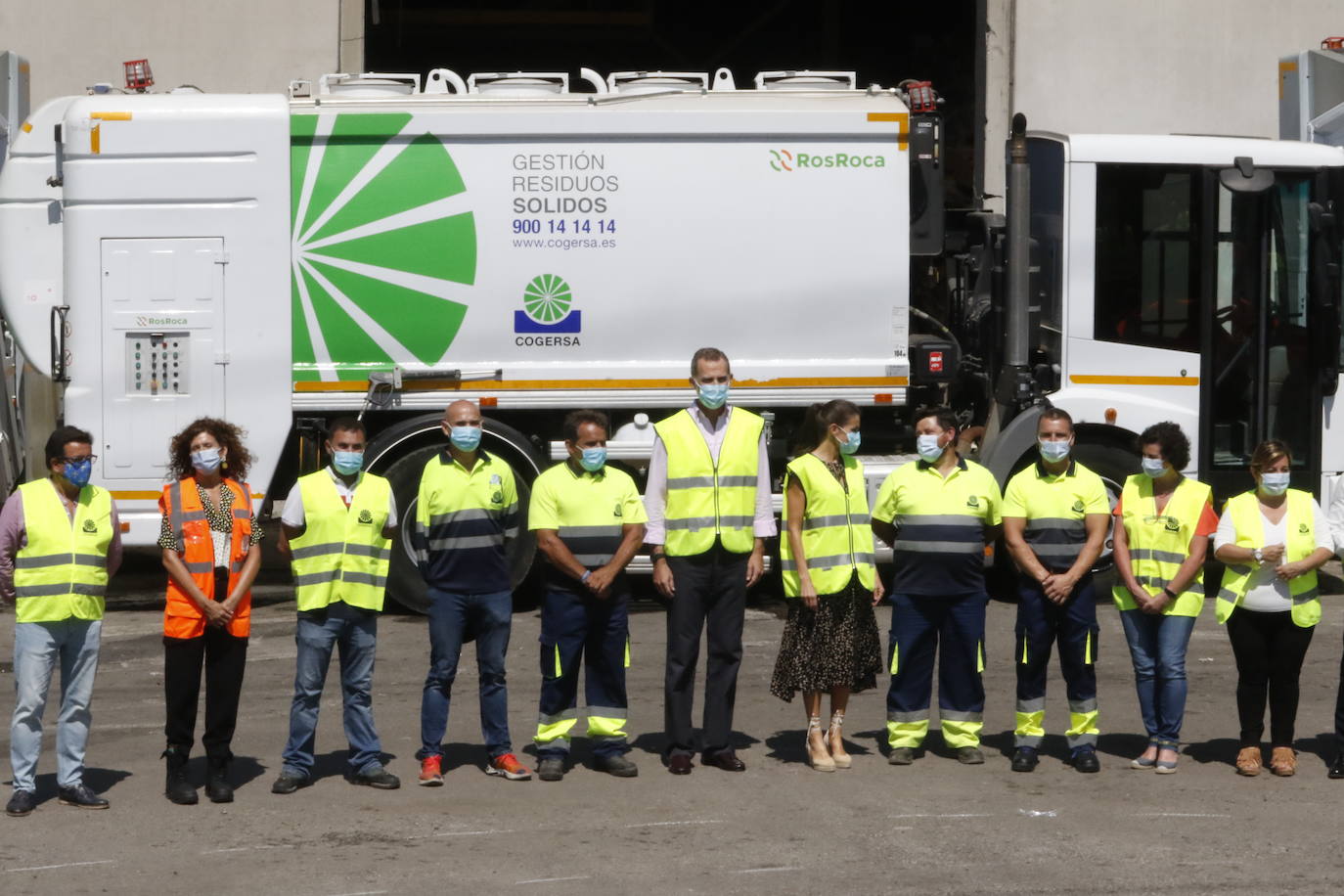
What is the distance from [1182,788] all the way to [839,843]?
158 centimetres

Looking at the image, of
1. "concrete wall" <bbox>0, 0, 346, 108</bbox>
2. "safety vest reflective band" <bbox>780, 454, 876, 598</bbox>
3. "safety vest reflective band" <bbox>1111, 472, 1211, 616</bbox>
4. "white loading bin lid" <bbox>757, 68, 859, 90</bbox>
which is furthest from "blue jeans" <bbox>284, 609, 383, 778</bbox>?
"concrete wall" <bbox>0, 0, 346, 108</bbox>

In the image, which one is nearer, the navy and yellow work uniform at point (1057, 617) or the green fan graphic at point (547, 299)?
the navy and yellow work uniform at point (1057, 617)

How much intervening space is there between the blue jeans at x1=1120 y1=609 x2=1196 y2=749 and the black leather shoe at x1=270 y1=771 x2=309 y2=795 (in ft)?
10.9

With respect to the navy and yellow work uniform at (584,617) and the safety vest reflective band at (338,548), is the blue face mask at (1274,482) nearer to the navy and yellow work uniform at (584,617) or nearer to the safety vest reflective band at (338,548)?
the navy and yellow work uniform at (584,617)

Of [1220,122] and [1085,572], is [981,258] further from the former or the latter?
[1220,122]

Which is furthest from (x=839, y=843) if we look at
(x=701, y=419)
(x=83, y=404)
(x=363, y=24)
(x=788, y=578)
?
(x=363, y=24)

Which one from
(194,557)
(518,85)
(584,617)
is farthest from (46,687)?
(518,85)

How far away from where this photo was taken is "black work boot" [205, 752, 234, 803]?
22.9 ft

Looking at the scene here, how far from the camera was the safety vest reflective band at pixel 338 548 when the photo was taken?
7.15 m

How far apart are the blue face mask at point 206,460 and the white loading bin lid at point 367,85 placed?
14.2 ft

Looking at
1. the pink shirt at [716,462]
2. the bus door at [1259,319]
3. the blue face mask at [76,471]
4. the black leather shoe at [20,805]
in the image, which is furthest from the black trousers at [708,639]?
the bus door at [1259,319]

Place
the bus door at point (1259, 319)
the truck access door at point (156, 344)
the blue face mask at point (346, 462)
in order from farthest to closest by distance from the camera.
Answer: the bus door at point (1259, 319)
the truck access door at point (156, 344)
the blue face mask at point (346, 462)

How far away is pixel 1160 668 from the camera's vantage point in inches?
296

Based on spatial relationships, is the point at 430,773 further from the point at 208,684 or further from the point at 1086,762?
the point at 1086,762
